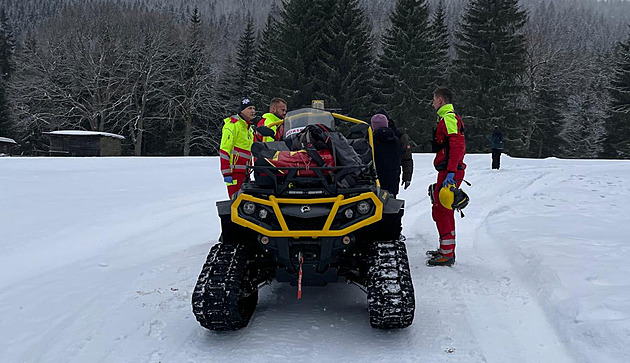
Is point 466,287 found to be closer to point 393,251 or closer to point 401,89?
point 393,251

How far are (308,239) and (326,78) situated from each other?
33.2m

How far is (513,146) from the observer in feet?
121

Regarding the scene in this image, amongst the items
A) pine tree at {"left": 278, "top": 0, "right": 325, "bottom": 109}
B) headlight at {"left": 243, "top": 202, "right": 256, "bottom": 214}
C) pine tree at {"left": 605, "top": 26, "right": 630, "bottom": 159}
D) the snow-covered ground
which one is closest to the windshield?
headlight at {"left": 243, "top": 202, "right": 256, "bottom": 214}

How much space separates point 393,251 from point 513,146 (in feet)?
117

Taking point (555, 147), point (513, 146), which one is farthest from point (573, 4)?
point (513, 146)

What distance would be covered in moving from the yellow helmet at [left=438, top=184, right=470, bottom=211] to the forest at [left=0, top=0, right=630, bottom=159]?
29687 millimetres

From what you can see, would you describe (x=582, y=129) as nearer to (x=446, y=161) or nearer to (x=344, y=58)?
(x=344, y=58)

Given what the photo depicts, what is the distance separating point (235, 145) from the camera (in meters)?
6.86

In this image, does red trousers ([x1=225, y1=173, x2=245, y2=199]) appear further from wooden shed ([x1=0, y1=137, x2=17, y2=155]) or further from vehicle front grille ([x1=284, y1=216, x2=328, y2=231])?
wooden shed ([x1=0, y1=137, x2=17, y2=155])

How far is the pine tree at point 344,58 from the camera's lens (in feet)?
117

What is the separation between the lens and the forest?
36500 millimetres

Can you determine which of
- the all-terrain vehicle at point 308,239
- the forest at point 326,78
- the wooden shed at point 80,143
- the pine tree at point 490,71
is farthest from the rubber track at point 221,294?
the pine tree at point 490,71

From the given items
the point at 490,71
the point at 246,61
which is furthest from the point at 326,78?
the point at 246,61

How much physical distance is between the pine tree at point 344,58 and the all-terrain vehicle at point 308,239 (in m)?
31.4
